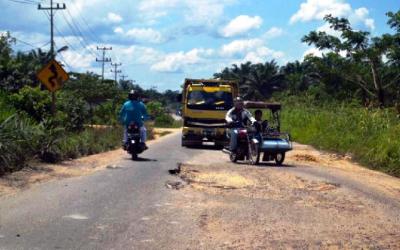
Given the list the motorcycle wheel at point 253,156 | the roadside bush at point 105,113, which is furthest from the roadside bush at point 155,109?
the motorcycle wheel at point 253,156

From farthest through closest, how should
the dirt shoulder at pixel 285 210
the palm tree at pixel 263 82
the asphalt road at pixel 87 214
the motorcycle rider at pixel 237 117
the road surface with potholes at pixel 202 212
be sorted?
the palm tree at pixel 263 82
the motorcycle rider at pixel 237 117
the dirt shoulder at pixel 285 210
the road surface with potholes at pixel 202 212
the asphalt road at pixel 87 214

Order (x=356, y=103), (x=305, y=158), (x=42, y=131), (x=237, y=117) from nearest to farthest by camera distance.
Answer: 1. (x=42, y=131)
2. (x=237, y=117)
3. (x=305, y=158)
4. (x=356, y=103)

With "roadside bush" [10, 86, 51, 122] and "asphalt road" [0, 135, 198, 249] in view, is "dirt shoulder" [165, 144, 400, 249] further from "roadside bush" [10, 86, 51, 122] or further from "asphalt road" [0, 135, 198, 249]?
"roadside bush" [10, 86, 51, 122]

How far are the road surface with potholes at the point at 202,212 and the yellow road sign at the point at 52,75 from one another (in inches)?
222

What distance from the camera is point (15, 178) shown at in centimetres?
1220

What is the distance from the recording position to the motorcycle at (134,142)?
17.2m

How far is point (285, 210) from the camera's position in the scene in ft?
30.2

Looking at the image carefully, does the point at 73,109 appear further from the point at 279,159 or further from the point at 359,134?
the point at 279,159

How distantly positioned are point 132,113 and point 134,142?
95 cm

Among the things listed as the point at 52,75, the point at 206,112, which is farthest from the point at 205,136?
the point at 52,75

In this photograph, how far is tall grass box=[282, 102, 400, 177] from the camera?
704 inches

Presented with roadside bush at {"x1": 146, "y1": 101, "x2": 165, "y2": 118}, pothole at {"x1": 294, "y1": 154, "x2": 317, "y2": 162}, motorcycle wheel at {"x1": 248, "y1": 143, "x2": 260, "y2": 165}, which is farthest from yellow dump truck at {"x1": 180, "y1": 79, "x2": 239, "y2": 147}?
roadside bush at {"x1": 146, "y1": 101, "x2": 165, "y2": 118}

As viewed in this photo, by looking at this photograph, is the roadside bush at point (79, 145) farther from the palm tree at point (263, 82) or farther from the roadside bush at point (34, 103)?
the palm tree at point (263, 82)

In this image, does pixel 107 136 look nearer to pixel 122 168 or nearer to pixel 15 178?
pixel 122 168
